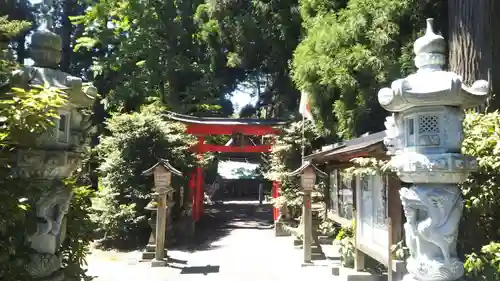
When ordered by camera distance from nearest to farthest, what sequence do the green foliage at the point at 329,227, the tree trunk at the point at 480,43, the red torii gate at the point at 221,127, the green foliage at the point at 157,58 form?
the tree trunk at the point at 480,43
the green foliage at the point at 329,227
the red torii gate at the point at 221,127
the green foliage at the point at 157,58

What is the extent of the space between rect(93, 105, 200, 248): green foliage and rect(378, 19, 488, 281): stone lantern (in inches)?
336

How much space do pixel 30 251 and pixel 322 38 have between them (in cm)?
748

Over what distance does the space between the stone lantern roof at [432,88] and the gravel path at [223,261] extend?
184 inches

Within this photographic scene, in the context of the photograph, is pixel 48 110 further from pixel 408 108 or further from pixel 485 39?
pixel 485 39

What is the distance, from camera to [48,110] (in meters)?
3.68

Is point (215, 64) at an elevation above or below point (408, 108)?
above

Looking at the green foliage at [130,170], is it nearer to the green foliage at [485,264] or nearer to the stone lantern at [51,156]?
the stone lantern at [51,156]

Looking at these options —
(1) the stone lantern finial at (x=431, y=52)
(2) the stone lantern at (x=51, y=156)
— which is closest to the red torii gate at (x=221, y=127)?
(2) the stone lantern at (x=51, y=156)

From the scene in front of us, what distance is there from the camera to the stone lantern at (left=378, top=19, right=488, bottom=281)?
3.67 metres

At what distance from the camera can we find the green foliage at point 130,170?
1109 cm

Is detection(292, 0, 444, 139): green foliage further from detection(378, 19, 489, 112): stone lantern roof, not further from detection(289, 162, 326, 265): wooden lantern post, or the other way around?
detection(378, 19, 489, 112): stone lantern roof

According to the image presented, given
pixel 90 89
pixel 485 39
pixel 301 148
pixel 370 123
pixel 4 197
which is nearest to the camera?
pixel 4 197

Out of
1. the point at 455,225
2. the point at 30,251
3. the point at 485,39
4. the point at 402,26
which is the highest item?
the point at 402,26

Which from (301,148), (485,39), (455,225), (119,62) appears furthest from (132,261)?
(119,62)
